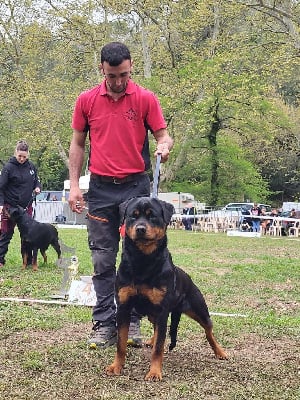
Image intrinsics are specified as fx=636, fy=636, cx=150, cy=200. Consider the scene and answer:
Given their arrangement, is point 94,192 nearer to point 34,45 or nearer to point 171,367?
point 171,367

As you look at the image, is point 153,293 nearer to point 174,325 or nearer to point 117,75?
point 174,325

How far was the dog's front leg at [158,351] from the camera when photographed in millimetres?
3816

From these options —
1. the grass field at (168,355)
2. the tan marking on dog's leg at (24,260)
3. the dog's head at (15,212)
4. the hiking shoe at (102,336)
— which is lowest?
the grass field at (168,355)

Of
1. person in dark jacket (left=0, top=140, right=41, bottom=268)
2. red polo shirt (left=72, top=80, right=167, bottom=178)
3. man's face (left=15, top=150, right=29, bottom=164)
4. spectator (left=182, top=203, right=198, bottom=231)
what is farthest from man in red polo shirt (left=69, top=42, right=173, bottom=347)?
spectator (left=182, top=203, right=198, bottom=231)

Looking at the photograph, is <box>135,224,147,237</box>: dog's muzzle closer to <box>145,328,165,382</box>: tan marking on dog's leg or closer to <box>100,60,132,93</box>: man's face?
<box>145,328,165,382</box>: tan marking on dog's leg

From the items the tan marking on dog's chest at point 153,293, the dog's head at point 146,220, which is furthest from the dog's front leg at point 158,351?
the dog's head at point 146,220

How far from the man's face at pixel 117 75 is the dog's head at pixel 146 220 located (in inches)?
37.4

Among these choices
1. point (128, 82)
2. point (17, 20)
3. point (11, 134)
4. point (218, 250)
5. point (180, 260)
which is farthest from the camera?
point (11, 134)

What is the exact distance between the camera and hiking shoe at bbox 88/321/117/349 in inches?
182

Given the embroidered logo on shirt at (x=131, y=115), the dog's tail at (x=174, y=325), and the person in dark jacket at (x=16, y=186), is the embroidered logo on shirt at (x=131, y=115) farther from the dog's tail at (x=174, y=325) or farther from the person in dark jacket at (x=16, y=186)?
the person in dark jacket at (x=16, y=186)

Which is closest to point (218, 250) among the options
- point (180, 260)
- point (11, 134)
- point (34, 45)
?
point (180, 260)

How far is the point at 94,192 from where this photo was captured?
4902mm

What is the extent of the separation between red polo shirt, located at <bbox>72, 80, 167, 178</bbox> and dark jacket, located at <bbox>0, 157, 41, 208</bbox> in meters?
5.04

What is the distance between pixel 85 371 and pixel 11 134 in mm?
37836
